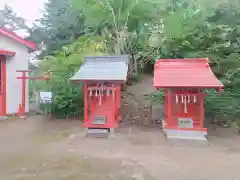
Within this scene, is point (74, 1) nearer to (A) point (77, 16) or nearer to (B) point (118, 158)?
(A) point (77, 16)

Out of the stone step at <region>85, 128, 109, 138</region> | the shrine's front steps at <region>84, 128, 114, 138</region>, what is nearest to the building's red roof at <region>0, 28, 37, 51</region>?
the shrine's front steps at <region>84, 128, 114, 138</region>

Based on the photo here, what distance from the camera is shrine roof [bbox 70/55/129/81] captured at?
26.5 ft

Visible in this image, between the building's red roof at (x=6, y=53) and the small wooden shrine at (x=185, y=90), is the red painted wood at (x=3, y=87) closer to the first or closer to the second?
the building's red roof at (x=6, y=53)

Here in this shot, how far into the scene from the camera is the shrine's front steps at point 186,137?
7.31 metres

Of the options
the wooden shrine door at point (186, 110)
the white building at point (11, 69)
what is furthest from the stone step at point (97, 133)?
the white building at point (11, 69)

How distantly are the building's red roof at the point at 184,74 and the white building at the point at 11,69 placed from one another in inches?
223

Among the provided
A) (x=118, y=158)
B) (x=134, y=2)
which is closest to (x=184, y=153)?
(x=118, y=158)

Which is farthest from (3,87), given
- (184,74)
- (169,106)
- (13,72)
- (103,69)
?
(184,74)

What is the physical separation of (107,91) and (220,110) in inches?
176

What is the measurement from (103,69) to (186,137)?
3426mm

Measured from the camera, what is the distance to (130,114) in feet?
34.2

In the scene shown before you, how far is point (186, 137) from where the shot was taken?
764cm

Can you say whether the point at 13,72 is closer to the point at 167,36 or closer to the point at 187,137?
the point at 167,36

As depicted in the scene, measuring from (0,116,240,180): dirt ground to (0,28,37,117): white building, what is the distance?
5.31 ft
